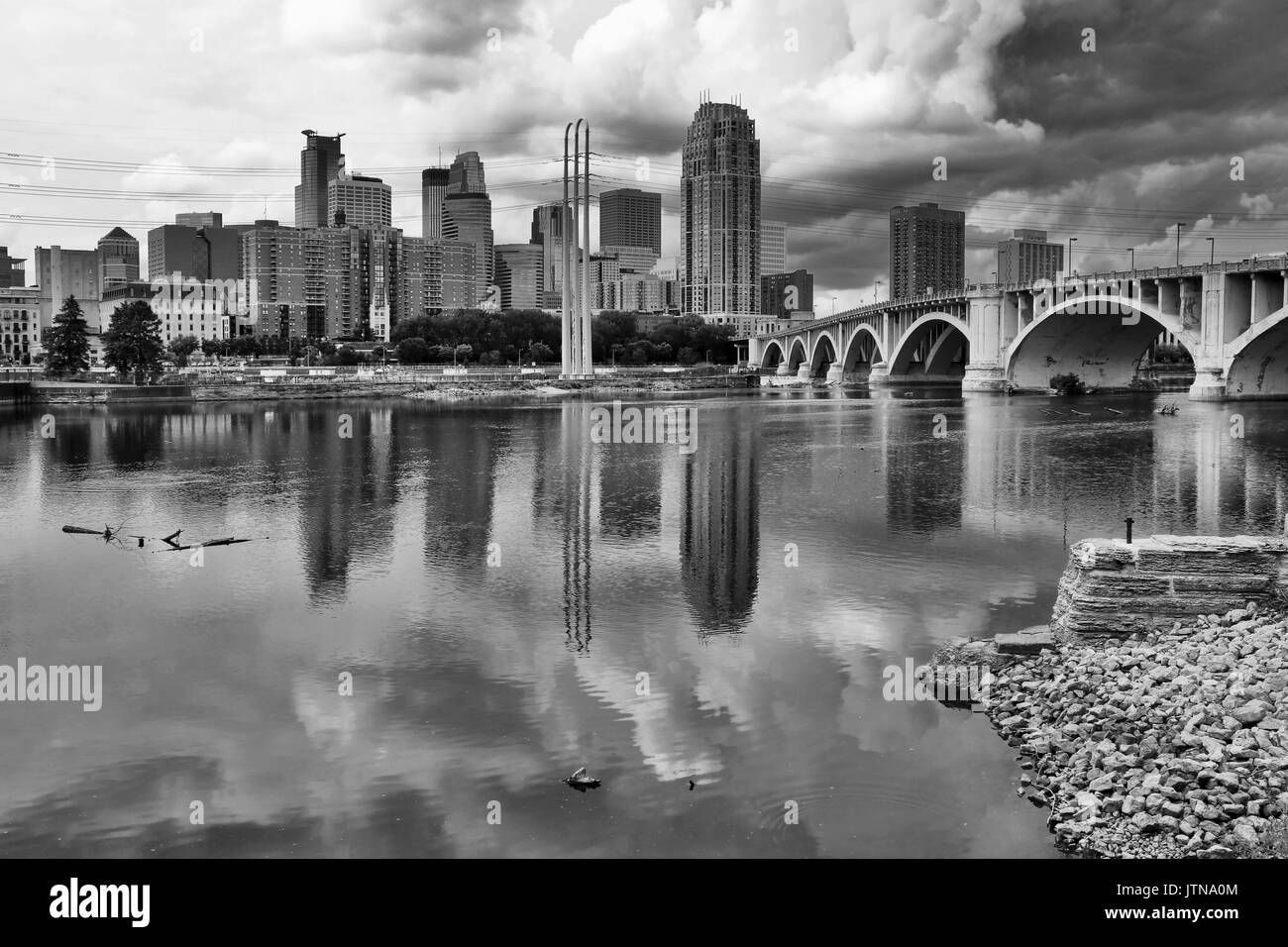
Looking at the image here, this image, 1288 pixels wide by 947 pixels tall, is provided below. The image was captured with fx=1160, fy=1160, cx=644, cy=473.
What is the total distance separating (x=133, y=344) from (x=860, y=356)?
90.4 meters

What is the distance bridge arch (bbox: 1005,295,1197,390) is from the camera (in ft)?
287

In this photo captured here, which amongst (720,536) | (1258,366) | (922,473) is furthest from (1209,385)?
(720,536)

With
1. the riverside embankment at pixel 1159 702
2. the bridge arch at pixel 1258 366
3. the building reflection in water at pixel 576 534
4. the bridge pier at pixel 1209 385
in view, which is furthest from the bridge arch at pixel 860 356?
the riverside embankment at pixel 1159 702

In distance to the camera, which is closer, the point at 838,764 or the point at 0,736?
the point at 838,764

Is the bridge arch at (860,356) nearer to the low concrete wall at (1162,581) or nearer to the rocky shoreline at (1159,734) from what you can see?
the low concrete wall at (1162,581)

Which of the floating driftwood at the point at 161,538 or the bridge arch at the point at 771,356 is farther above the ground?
the bridge arch at the point at 771,356

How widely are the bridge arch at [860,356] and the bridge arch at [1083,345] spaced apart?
39.8m

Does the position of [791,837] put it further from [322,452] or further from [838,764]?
[322,452]

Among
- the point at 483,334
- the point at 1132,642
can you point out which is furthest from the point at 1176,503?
the point at 483,334

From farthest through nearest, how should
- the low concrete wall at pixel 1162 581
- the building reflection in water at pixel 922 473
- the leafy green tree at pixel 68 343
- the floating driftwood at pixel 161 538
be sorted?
the leafy green tree at pixel 68 343 → the building reflection in water at pixel 922 473 → the floating driftwood at pixel 161 538 → the low concrete wall at pixel 1162 581

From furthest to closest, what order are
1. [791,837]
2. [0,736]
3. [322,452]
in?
[322,452] → [0,736] → [791,837]

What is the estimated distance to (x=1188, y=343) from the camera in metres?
74.6

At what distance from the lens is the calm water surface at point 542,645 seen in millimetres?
11945
